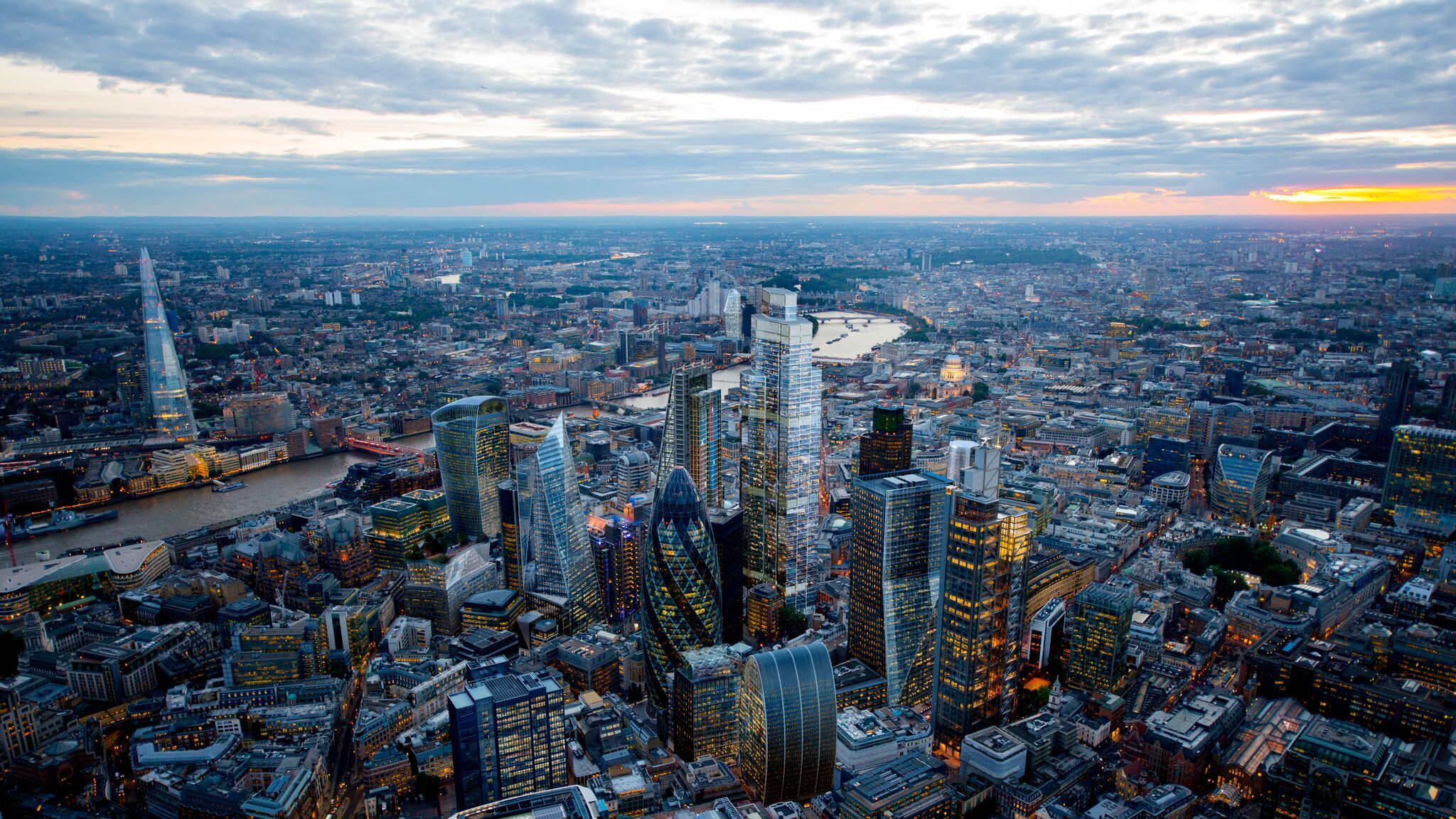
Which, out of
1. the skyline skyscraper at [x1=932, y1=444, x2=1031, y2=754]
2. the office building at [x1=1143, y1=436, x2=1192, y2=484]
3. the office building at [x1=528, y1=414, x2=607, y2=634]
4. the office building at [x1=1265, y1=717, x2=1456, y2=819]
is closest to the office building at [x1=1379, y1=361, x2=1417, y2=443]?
the office building at [x1=1143, y1=436, x2=1192, y2=484]

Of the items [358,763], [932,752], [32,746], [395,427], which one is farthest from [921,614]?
[395,427]

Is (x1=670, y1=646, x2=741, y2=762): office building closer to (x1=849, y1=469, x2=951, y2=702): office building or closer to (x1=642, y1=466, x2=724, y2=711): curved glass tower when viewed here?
(x1=642, y1=466, x2=724, y2=711): curved glass tower

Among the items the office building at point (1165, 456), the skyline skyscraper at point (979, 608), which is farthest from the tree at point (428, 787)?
the office building at point (1165, 456)

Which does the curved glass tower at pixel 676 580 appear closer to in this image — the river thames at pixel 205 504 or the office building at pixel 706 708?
the office building at pixel 706 708

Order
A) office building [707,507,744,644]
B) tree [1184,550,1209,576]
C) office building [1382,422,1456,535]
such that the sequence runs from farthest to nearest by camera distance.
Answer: office building [1382,422,1456,535] < tree [1184,550,1209,576] < office building [707,507,744,644]

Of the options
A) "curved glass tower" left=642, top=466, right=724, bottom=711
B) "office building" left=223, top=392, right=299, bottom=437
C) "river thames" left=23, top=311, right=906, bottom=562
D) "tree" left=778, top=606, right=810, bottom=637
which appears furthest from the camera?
"office building" left=223, top=392, right=299, bottom=437
